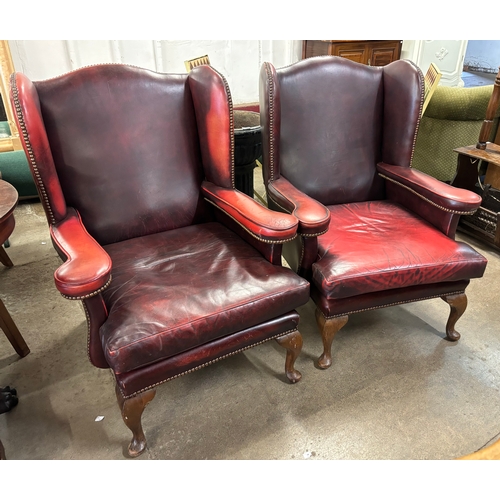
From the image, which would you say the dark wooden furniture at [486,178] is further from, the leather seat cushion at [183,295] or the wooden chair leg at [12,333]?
the wooden chair leg at [12,333]

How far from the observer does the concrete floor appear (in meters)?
1.39

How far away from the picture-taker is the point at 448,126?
2707 millimetres

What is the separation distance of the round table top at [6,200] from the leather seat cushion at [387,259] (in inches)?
44.6

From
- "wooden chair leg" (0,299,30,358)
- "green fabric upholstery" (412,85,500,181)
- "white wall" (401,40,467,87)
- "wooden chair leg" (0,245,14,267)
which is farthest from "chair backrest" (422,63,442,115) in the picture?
"white wall" (401,40,467,87)

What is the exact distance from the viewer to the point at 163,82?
1659mm

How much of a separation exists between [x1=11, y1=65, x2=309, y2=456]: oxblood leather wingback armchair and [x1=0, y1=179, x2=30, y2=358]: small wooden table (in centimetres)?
18

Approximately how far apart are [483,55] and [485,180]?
639cm

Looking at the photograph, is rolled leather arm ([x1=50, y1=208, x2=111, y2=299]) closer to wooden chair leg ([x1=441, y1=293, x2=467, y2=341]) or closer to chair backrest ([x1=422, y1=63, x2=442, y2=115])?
wooden chair leg ([x1=441, y1=293, x2=467, y2=341])

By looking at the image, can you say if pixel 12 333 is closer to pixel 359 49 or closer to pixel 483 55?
pixel 359 49

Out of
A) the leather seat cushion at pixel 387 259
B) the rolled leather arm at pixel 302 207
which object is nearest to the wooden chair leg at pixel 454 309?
the leather seat cushion at pixel 387 259

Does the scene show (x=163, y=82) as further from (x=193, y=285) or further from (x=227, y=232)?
(x=193, y=285)

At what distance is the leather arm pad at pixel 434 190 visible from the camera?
162cm

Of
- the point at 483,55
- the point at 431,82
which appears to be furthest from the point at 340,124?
the point at 483,55
